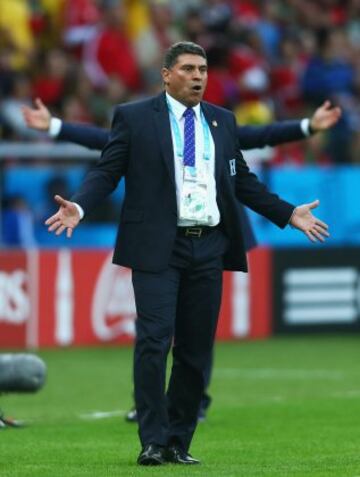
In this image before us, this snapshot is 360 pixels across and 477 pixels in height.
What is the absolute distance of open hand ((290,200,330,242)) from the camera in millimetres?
8578

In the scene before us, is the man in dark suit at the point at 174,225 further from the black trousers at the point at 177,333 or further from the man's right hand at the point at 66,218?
the man's right hand at the point at 66,218

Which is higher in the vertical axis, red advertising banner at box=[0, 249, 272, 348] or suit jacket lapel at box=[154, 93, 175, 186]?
suit jacket lapel at box=[154, 93, 175, 186]

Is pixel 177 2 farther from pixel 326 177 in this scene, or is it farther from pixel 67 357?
pixel 67 357

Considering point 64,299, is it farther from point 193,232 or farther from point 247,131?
point 193,232

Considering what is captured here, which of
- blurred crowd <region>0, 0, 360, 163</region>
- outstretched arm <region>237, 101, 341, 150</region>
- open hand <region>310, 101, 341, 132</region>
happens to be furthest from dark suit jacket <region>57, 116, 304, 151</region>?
blurred crowd <region>0, 0, 360, 163</region>

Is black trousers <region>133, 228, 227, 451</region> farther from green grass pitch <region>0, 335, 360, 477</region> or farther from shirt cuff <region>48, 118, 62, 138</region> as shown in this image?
shirt cuff <region>48, 118, 62, 138</region>

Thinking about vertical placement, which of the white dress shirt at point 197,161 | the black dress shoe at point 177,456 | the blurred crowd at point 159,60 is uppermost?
the blurred crowd at point 159,60

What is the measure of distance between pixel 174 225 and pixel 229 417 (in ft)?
11.5

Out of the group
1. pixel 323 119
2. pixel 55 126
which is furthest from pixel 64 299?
pixel 323 119

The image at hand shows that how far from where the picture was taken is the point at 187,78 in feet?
27.6

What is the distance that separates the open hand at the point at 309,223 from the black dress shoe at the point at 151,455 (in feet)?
4.75

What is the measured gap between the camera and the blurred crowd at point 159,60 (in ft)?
64.4

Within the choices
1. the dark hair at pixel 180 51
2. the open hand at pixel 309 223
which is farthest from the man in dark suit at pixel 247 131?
the dark hair at pixel 180 51

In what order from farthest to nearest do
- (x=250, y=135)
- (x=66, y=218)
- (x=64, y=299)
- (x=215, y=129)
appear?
(x=64, y=299) < (x=250, y=135) < (x=215, y=129) < (x=66, y=218)
